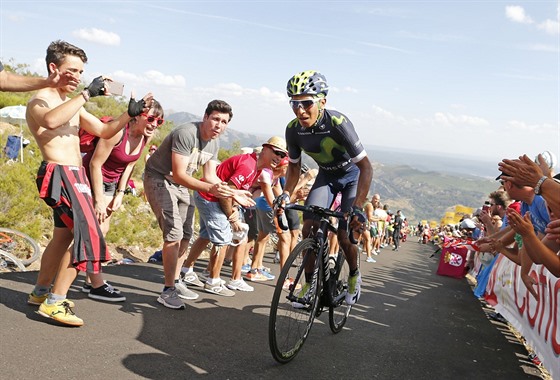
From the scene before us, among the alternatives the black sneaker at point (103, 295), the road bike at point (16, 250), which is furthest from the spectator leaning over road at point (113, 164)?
the road bike at point (16, 250)

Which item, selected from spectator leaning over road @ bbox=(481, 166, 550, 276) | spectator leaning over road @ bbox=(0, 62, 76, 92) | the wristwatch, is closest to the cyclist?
spectator leaning over road @ bbox=(481, 166, 550, 276)

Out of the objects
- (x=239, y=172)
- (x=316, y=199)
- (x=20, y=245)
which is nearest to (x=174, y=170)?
(x=239, y=172)

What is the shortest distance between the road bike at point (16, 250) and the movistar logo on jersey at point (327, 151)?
4089 millimetres

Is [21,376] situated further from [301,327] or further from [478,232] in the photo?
[478,232]

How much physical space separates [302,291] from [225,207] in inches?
80.6

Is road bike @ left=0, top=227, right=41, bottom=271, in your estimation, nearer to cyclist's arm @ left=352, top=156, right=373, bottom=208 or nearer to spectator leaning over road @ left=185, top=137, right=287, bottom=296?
spectator leaning over road @ left=185, top=137, right=287, bottom=296

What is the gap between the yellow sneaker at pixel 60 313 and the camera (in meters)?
4.18

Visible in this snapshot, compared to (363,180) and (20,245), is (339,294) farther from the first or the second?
(20,245)

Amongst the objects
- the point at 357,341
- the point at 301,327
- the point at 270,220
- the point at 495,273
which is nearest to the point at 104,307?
the point at 301,327

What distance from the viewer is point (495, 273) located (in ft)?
29.0

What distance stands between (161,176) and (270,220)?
3.20 metres

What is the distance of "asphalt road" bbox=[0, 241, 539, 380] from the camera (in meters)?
3.59

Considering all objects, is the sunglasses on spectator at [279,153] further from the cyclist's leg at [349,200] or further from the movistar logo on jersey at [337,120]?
the movistar logo on jersey at [337,120]

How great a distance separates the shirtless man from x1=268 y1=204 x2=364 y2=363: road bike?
5.80ft
